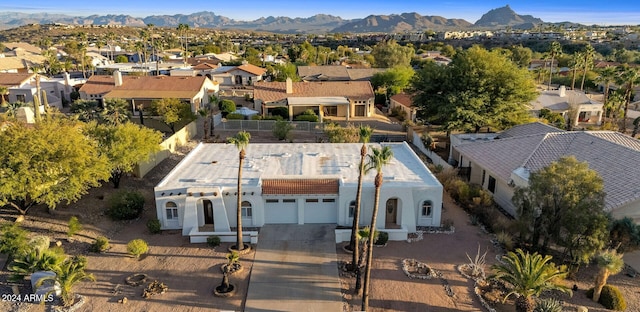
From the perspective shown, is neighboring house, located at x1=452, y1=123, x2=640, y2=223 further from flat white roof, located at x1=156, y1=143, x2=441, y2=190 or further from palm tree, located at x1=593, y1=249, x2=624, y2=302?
flat white roof, located at x1=156, y1=143, x2=441, y2=190

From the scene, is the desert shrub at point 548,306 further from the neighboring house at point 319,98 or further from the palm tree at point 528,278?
the neighboring house at point 319,98

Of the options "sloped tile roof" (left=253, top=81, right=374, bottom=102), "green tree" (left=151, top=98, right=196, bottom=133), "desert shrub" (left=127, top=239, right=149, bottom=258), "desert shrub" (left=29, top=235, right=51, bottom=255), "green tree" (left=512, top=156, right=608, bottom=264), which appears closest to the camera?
"green tree" (left=512, top=156, right=608, bottom=264)

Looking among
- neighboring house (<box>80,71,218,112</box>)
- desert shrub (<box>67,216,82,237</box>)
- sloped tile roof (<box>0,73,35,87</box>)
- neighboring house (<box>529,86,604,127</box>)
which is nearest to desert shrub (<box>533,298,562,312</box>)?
desert shrub (<box>67,216,82,237</box>)

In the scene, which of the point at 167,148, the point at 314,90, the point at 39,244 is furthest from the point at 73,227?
the point at 314,90

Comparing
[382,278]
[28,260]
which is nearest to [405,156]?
[382,278]

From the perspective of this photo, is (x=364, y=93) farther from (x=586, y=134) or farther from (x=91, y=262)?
(x=91, y=262)
